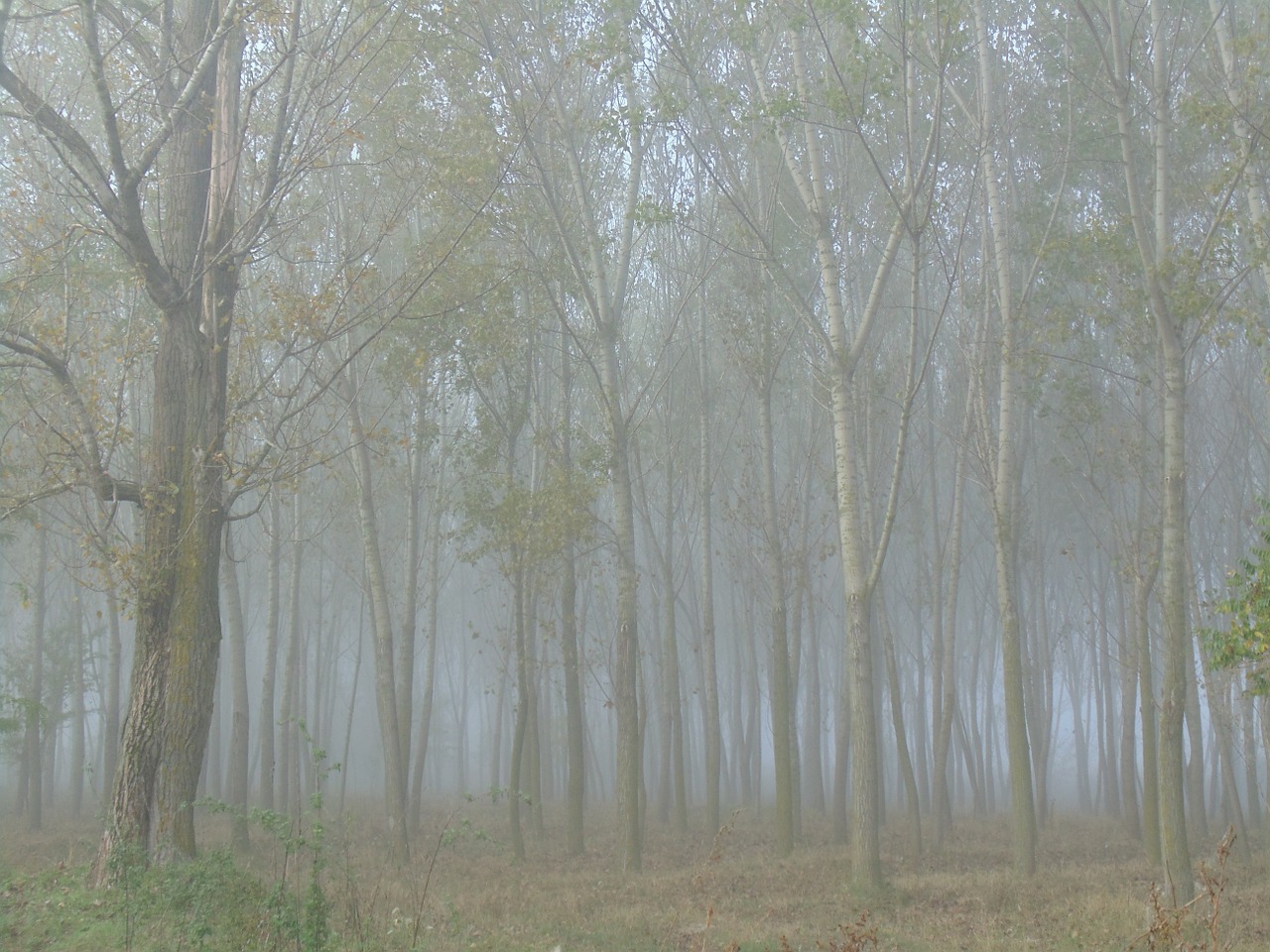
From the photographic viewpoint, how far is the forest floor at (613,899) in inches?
248

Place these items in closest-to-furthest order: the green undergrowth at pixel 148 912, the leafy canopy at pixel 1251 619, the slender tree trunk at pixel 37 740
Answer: the leafy canopy at pixel 1251 619
the green undergrowth at pixel 148 912
the slender tree trunk at pixel 37 740

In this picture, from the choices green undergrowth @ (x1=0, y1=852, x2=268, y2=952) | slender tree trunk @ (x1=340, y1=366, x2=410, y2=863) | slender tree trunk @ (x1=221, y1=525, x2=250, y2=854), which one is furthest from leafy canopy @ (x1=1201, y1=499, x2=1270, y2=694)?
slender tree trunk @ (x1=221, y1=525, x2=250, y2=854)

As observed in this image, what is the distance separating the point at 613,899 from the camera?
1062cm

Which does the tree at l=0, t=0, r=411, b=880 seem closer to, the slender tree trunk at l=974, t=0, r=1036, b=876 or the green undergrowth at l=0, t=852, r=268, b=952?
the green undergrowth at l=0, t=852, r=268, b=952

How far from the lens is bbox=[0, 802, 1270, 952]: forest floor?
20.7 ft

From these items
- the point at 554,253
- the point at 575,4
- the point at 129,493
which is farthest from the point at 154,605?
the point at 575,4

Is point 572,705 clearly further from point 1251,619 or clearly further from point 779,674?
point 1251,619

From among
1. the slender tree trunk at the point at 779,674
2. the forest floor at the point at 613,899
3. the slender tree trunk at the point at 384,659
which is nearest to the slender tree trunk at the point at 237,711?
the forest floor at the point at 613,899

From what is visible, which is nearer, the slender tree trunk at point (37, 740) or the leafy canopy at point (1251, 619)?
the leafy canopy at point (1251, 619)

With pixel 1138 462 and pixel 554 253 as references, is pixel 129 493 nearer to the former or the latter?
pixel 554 253

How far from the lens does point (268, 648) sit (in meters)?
16.8

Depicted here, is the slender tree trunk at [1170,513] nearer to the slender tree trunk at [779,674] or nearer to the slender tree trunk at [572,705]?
the slender tree trunk at [779,674]

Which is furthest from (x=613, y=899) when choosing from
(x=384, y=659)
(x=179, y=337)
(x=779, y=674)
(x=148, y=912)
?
(x=179, y=337)

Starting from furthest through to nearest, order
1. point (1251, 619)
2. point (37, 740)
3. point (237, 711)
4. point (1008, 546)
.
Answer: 1. point (37, 740)
2. point (237, 711)
3. point (1008, 546)
4. point (1251, 619)
